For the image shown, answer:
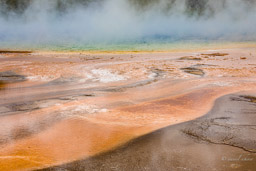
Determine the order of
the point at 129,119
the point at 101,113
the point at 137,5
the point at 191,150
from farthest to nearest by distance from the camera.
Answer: the point at 137,5 → the point at 101,113 → the point at 129,119 → the point at 191,150

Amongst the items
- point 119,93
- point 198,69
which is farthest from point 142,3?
point 119,93

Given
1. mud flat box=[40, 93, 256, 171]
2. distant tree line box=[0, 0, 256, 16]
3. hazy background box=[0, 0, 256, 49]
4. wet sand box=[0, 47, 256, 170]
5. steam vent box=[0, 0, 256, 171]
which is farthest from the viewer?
distant tree line box=[0, 0, 256, 16]

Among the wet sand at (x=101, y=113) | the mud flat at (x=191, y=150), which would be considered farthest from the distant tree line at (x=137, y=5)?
the mud flat at (x=191, y=150)

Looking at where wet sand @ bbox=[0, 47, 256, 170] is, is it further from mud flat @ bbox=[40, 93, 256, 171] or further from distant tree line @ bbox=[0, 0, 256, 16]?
distant tree line @ bbox=[0, 0, 256, 16]

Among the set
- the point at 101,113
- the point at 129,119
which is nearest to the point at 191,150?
the point at 129,119

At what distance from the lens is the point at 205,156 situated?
8.25 ft

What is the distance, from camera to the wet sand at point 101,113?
2600 millimetres

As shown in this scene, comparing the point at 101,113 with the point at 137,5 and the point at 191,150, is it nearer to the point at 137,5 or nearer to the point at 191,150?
the point at 191,150

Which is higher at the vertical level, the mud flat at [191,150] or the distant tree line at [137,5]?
the distant tree line at [137,5]

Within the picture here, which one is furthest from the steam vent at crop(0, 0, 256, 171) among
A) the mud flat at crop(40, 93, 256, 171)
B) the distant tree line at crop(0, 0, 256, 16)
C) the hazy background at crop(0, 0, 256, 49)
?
the distant tree line at crop(0, 0, 256, 16)

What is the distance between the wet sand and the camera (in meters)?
2.60

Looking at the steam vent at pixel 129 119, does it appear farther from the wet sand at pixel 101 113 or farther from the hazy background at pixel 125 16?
the hazy background at pixel 125 16

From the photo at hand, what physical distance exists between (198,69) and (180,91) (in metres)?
3.06

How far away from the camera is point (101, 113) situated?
154 inches
